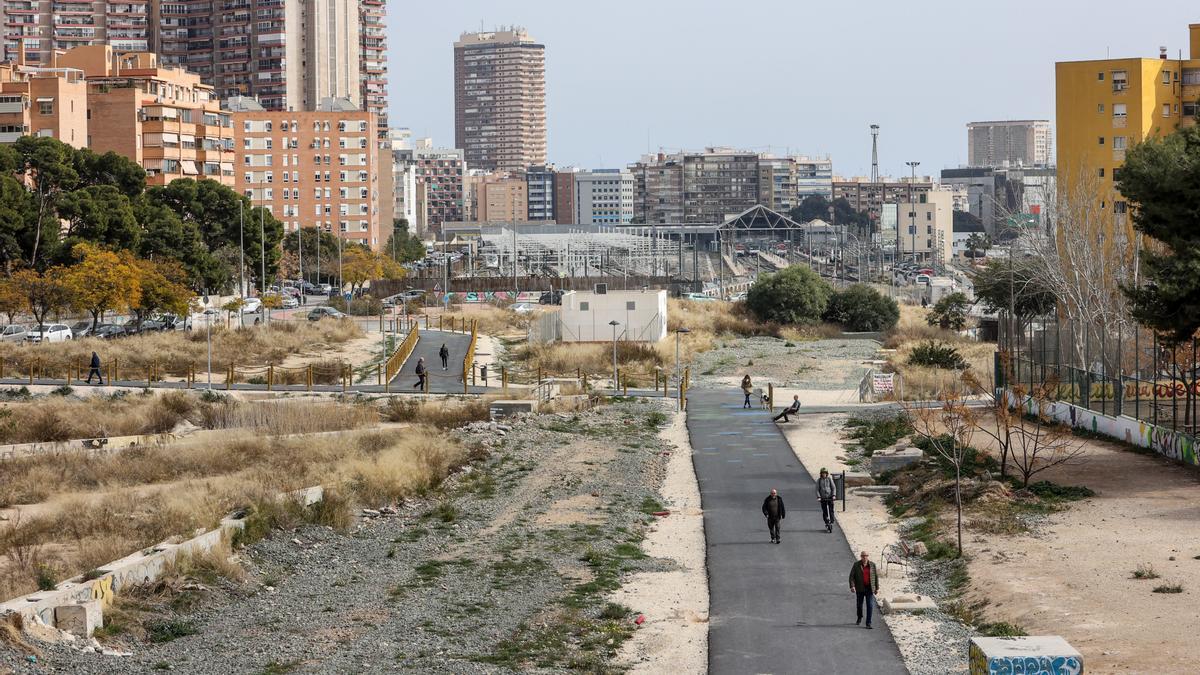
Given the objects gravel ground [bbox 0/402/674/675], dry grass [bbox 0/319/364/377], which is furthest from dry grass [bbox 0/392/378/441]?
gravel ground [bbox 0/402/674/675]

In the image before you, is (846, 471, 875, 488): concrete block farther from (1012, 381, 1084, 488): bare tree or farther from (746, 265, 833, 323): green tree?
(746, 265, 833, 323): green tree

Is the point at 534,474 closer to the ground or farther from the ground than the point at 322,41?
closer to the ground

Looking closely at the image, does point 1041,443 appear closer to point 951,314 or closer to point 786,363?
point 786,363

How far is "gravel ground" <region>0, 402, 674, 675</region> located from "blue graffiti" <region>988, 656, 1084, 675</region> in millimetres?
5464

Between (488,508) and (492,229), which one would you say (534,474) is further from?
(492,229)

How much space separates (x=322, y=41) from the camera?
16588cm

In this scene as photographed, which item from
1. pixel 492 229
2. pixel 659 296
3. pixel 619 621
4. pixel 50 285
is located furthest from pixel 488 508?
pixel 492 229

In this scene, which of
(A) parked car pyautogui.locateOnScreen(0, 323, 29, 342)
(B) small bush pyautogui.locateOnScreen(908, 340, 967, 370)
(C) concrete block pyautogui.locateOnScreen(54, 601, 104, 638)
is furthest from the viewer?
(A) parked car pyautogui.locateOnScreen(0, 323, 29, 342)

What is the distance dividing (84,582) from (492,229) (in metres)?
178

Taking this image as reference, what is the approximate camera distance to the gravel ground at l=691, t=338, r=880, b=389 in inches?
2448

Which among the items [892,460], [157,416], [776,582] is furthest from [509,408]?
[776,582]

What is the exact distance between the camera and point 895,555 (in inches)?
1076

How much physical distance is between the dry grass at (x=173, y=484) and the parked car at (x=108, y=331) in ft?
87.1

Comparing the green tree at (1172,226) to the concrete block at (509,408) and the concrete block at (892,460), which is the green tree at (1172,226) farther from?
the concrete block at (509,408)
